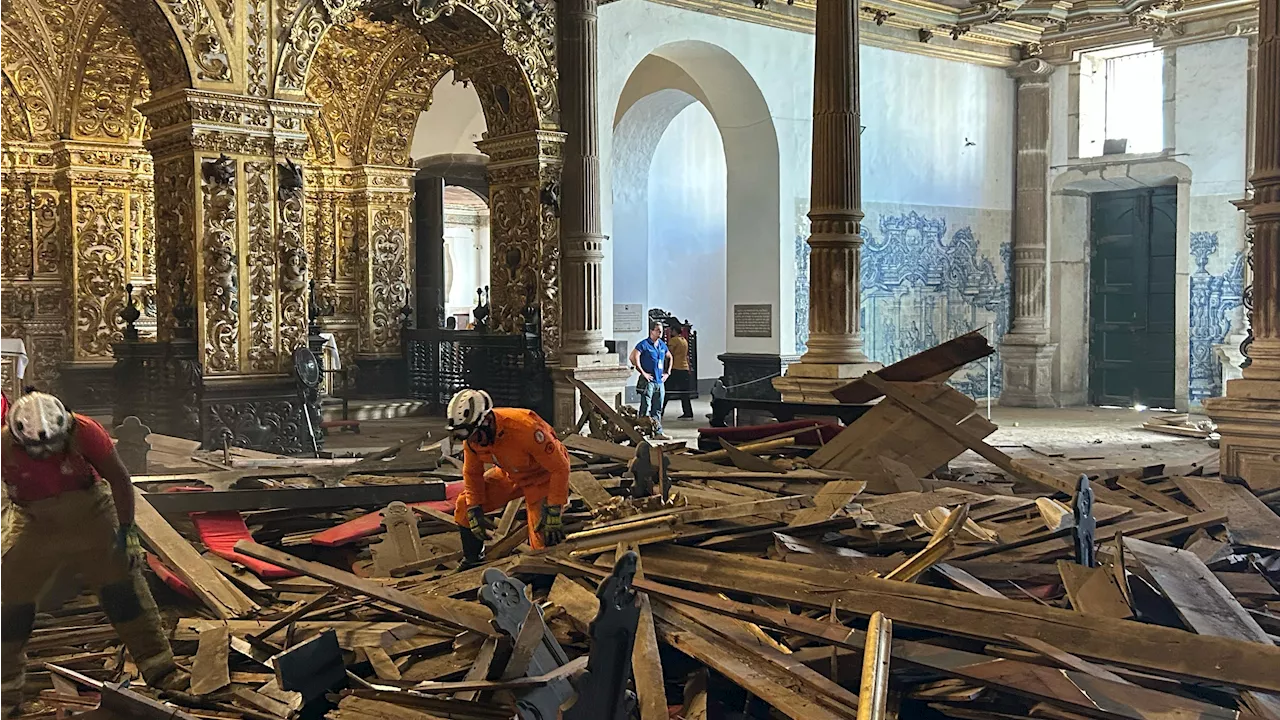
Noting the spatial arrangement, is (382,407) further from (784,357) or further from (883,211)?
(883,211)

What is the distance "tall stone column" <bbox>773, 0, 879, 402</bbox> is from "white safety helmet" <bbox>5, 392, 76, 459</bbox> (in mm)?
6999

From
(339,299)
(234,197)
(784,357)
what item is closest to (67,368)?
(339,299)

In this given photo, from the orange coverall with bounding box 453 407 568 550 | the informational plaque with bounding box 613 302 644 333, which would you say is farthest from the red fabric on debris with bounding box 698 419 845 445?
the informational plaque with bounding box 613 302 644 333

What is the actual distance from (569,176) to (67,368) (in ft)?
20.9

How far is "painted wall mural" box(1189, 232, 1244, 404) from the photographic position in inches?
666

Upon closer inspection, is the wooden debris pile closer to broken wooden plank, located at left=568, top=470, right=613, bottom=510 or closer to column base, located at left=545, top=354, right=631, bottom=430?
broken wooden plank, located at left=568, top=470, right=613, bottom=510

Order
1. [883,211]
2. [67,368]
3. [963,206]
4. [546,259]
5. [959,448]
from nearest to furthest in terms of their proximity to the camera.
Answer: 1. [959,448]
2. [546,259]
3. [67,368]
4. [883,211]
5. [963,206]

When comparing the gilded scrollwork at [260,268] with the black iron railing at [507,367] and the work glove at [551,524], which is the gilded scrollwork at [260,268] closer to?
the black iron railing at [507,367]

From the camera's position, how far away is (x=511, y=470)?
5852 millimetres

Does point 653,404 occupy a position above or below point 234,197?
below

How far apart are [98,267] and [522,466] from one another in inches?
393

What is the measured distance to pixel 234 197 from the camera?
10086 mm

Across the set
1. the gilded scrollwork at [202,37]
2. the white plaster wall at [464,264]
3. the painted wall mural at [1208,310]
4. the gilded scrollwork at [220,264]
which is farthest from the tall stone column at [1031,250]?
the white plaster wall at [464,264]

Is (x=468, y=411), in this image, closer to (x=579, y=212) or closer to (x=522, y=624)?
(x=522, y=624)
